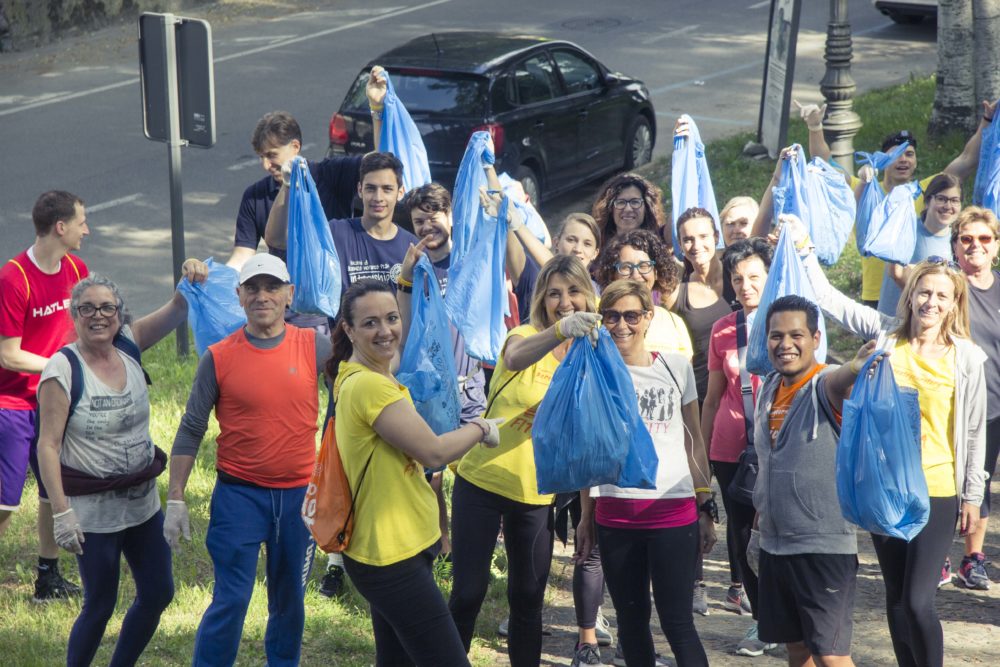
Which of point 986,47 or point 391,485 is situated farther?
point 986,47

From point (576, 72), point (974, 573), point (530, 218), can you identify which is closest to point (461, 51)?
point (576, 72)

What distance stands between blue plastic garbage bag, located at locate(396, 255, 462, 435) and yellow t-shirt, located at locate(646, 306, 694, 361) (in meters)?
0.84

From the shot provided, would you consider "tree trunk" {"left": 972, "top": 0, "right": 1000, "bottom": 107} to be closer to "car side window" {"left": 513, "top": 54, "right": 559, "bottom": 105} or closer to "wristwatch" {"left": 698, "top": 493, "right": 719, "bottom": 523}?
"car side window" {"left": 513, "top": 54, "right": 559, "bottom": 105}

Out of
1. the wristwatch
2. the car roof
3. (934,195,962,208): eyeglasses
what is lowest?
the wristwatch

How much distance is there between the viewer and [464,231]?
237 inches

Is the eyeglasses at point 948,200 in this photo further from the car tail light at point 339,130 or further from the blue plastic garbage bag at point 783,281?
the car tail light at point 339,130

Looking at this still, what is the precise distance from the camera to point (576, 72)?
40.8 ft

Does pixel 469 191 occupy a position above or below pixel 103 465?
above

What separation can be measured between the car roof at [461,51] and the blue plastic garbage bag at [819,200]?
5.10 meters

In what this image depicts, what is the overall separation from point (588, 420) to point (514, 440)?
1.69 ft

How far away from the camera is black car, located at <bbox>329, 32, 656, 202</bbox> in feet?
36.0

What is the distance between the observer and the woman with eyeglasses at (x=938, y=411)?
4.69 meters

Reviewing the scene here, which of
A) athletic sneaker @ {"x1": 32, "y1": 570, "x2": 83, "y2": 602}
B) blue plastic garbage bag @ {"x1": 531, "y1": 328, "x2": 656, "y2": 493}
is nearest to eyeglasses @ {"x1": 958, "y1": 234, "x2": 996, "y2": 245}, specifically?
blue plastic garbage bag @ {"x1": 531, "y1": 328, "x2": 656, "y2": 493}

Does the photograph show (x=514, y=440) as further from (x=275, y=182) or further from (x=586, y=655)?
(x=275, y=182)
